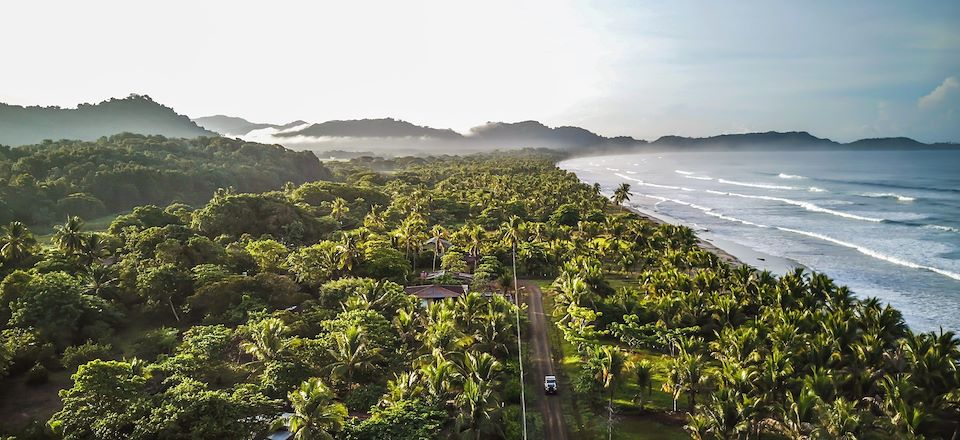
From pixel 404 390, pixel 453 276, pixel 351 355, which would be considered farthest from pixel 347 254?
pixel 404 390

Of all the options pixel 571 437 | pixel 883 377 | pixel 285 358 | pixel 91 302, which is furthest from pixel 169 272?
pixel 883 377

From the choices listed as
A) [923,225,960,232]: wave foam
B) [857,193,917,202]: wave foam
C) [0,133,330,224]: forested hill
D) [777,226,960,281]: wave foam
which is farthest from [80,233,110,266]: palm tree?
[857,193,917,202]: wave foam

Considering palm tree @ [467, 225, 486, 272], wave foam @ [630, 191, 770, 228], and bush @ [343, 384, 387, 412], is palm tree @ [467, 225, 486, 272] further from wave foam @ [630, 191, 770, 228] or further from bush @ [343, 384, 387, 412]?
wave foam @ [630, 191, 770, 228]

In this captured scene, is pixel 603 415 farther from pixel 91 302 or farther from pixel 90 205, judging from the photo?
pixel 90 205

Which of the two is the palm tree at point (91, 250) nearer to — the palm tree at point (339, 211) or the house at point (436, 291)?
the house at point (436, 291)

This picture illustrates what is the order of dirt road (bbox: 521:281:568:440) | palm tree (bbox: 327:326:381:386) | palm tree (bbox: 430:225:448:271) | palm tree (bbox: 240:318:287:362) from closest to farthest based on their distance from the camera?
dirt road (bbox: 521:281:568:440) → palm tree (bbox: 327:326:381:386) → palm tree (bbox: 240:318:287:362) → palm tree (bbox: 430:225:448:271)

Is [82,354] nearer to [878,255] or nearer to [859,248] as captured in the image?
[878,255]
